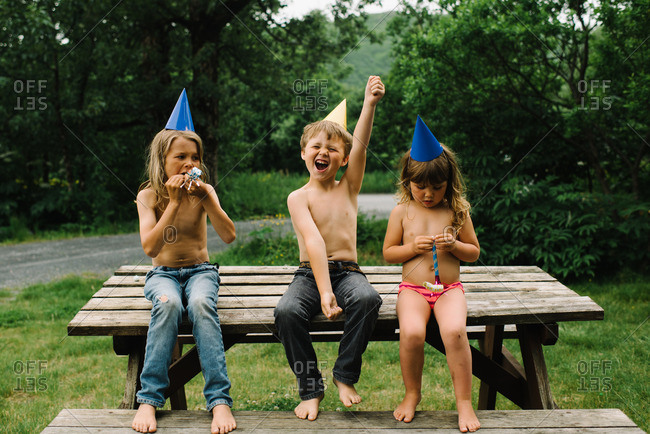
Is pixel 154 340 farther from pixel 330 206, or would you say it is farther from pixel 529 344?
pixel 529 344

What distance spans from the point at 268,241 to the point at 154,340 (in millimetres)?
4482

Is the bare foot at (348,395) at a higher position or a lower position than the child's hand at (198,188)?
lower

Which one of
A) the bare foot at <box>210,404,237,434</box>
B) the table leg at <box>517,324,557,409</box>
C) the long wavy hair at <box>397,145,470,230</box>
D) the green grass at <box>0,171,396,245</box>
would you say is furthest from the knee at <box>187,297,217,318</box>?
the green grass at <box>0,171,396,245</box>

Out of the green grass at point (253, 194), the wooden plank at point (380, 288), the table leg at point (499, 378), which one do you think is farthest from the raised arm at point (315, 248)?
the green grass at point (253, 194)

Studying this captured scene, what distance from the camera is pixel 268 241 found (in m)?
6.59

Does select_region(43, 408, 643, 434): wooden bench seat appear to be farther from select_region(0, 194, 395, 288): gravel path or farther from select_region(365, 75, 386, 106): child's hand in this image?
select_region(0, 194, 395, 288): gravel path

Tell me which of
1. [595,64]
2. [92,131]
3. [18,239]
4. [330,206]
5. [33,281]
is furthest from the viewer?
[92,131]

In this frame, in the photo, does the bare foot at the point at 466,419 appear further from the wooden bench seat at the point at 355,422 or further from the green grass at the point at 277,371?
the green grass at the point at 277,371

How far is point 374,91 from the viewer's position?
2.48 m

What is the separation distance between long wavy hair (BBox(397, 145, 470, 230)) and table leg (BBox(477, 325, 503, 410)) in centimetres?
85

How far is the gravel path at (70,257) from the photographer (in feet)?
20.7

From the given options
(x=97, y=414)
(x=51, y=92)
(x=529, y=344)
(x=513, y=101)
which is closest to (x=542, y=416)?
(x=529, y=344)

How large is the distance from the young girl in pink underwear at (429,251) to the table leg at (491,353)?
2.33ft

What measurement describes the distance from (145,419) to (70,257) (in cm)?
620
